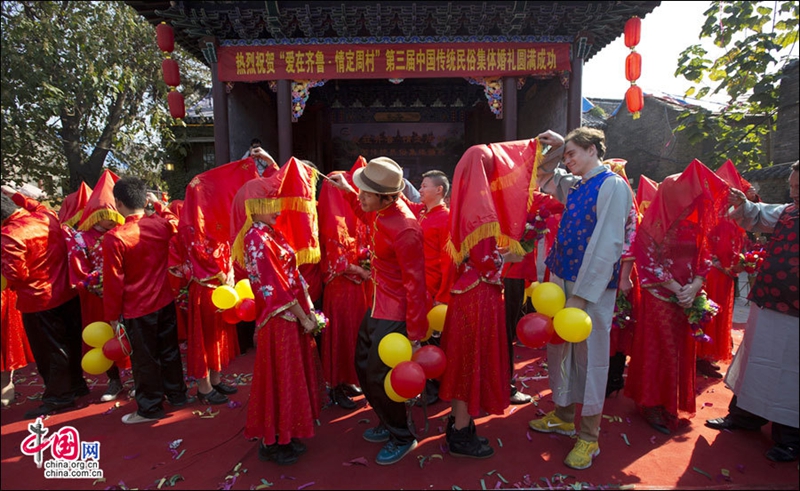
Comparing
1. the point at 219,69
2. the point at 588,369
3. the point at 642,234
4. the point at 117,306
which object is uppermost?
the point at 219,69

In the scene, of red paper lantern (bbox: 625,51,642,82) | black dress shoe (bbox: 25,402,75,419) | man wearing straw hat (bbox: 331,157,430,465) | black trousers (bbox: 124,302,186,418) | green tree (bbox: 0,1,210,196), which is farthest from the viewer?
red paper lantern (bbox: 625,51,642,82)

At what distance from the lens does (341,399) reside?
12.1ft

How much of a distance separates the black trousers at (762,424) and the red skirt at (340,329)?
3005mm

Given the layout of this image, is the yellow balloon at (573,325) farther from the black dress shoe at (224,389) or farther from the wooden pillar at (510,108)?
the wooden pillar at (510,108)

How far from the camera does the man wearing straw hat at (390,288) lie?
8.48 feet

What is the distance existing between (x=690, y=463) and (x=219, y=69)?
314 inches

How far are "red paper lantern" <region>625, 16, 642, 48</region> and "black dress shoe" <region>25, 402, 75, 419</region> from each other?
8880 millimetres

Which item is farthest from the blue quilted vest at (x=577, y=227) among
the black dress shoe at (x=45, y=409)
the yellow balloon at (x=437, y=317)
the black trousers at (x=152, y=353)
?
the black dress shoe at (x=45, y=409)

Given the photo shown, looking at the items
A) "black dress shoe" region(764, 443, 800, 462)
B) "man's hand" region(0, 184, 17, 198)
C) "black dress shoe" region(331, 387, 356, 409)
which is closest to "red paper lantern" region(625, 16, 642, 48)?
"black dress shoe" region(764, 443, 800, 462)

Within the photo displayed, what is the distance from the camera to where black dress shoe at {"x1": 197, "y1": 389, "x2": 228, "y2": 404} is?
12.4 ft

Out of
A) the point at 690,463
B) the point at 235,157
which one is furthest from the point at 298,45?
the point at 690,463

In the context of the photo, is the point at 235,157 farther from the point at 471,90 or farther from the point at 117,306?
the point at 471,90

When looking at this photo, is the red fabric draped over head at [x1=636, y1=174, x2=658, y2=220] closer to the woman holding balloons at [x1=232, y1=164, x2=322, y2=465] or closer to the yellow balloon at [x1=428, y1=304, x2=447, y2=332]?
the yellow balloon at [x1=428, y1=304, x2=447, y2=332]

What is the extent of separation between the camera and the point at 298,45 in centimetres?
712
